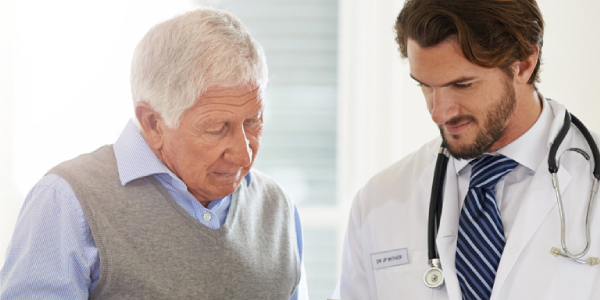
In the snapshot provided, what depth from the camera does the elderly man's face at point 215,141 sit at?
4.41 feet

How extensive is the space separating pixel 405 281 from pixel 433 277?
9cm

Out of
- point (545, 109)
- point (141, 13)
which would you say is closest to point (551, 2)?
point (545, 109)

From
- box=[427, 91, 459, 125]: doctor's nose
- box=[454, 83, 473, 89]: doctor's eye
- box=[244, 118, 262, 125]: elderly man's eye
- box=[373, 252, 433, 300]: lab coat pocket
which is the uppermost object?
box=[454, 83, 473, 89]: doctor's eye

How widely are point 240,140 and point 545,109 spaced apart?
771 mm

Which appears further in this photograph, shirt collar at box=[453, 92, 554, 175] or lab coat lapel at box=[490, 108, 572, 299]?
shirt collar at box=[453, 92, 554, 175]

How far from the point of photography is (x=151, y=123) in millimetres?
1396

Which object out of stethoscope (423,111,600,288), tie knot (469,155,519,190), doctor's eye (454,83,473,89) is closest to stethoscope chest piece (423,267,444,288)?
stethoscope (423,111,600,288)

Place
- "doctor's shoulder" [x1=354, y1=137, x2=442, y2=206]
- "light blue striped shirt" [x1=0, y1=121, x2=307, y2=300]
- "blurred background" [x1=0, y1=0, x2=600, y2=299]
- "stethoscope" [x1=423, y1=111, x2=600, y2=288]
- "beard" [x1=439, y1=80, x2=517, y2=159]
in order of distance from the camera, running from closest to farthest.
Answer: "light blue striped shirt" [x1=0, y1=121, x2=307, y2=300] → "stethoscope" [x1=423, y1=111, x2=600, y2=288] → "beard" [x1=439, y1=80, x2=517, y2=159] → "doctor's shoulder" [x1=354, y1=137, x2=442, y2=206] → "blurred background" [x1=0, y1=0, x2=600, y2=299]

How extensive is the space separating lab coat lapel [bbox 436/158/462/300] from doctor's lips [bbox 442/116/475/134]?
0.16m

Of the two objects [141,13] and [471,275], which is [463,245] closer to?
[471,275]

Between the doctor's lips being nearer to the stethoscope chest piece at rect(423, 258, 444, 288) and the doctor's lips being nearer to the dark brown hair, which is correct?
the dark brown hair

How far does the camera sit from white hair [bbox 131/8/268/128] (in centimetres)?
131

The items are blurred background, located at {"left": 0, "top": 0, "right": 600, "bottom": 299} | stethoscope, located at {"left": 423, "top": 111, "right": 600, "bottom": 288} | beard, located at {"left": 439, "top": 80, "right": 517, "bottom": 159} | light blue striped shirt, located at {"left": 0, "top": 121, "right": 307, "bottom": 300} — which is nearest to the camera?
light blue striped shirt, located at {"left": 0, "top": 121, "right": 307, "bottom": 300}

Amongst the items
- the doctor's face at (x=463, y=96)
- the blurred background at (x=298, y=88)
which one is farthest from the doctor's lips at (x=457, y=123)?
the blurred background at (x=298, y=88)
